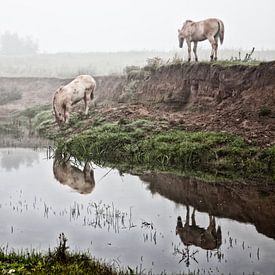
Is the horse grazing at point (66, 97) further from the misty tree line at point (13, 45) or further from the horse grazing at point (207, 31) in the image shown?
the misty tree line at point (13, 45)

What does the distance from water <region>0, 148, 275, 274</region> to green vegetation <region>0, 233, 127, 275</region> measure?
40cm

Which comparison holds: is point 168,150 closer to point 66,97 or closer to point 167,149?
point 167,149

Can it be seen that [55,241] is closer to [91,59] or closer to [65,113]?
[65,113]

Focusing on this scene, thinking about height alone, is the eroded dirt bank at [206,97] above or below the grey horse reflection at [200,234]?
above

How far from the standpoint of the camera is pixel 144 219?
9.01 metres

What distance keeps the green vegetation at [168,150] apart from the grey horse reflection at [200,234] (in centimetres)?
356

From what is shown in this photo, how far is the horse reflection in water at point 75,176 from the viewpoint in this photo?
38.5 ft

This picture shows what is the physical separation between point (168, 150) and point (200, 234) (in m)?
5.28

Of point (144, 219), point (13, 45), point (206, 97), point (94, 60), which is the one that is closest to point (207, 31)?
point (206, 97)

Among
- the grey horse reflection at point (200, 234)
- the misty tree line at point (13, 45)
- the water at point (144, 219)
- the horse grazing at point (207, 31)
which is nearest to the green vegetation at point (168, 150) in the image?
the water at point (144, 219)

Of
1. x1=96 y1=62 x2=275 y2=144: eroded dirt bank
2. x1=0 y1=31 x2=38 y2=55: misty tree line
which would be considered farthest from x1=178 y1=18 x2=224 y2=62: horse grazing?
x1=0 y1=31 x2=38 y2=55: misty tree line

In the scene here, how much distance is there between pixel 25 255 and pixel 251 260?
10.6ft

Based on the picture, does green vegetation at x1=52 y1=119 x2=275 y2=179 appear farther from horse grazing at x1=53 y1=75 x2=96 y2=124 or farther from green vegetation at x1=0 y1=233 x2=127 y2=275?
green vegetation at x1=0 y1=233 x2=127 y2=275

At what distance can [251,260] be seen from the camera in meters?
7.02
